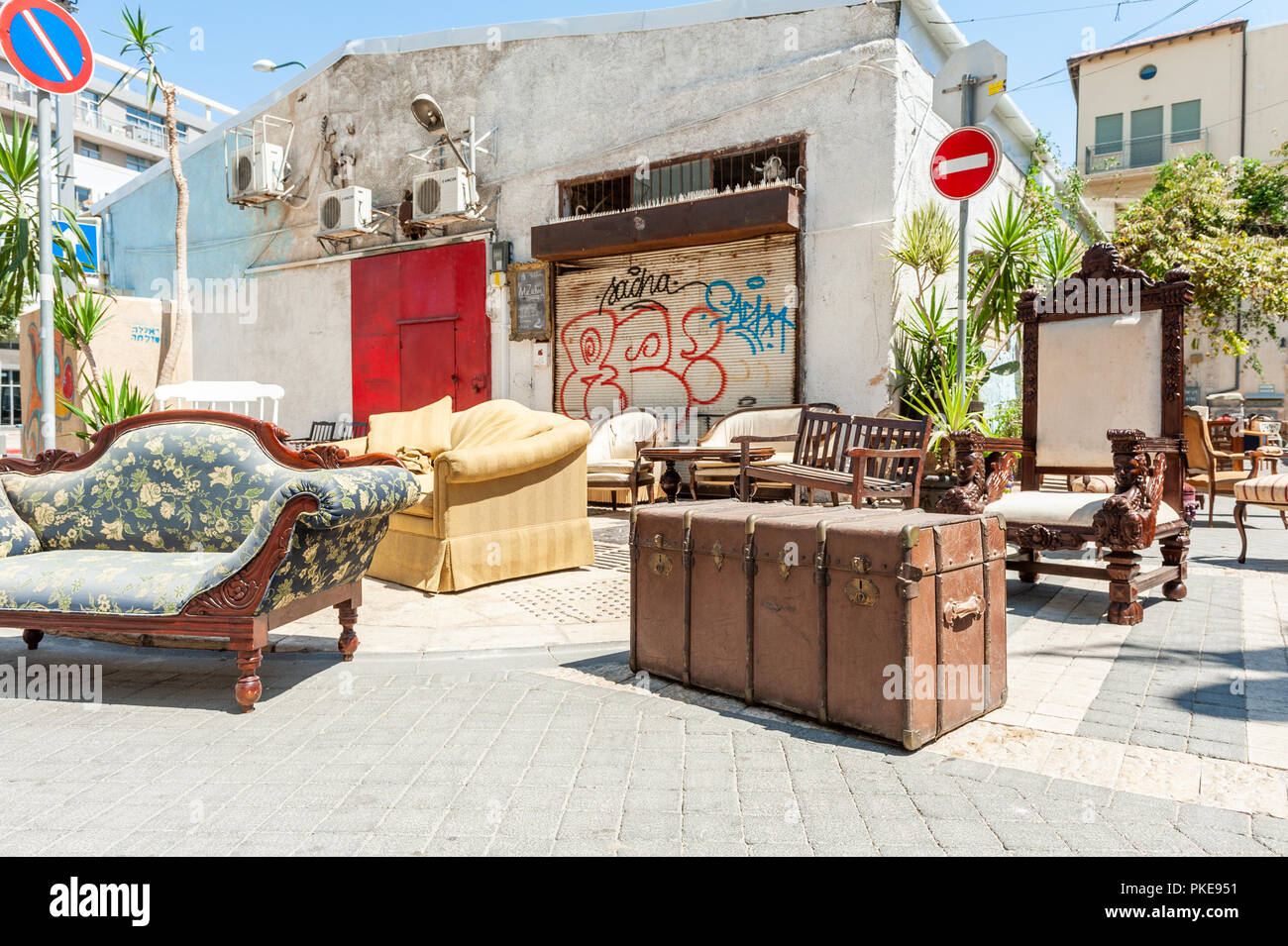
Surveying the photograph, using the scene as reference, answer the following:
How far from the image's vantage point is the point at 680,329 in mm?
9609

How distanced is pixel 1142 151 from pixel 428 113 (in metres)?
25.5

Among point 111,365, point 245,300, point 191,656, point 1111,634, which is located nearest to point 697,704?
point 1111,634

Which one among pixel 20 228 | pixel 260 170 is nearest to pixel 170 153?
pixel 260 170

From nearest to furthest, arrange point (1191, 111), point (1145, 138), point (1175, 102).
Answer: point (1191, 111), point (1175, 102), point (1145, 138)

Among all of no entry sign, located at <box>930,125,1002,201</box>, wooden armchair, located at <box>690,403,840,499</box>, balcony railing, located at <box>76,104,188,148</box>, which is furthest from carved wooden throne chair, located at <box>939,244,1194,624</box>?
balcony railing, located at <box>76,104,188,148</box>

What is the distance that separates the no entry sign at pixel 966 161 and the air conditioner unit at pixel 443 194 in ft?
22.9

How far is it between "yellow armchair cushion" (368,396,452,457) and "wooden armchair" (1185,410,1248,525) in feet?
19.8

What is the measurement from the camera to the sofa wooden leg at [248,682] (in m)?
2.99

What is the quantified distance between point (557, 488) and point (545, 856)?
372cm

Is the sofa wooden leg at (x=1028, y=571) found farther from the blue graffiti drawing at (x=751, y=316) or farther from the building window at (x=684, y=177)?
the building window at (x=684, y=177)

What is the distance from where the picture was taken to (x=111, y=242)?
55.0 ft

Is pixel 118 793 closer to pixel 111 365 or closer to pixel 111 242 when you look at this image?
pixel 111 365

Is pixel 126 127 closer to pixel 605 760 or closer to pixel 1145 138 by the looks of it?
pixel 1145 138

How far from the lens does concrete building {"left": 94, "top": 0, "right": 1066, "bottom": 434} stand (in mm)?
8469
